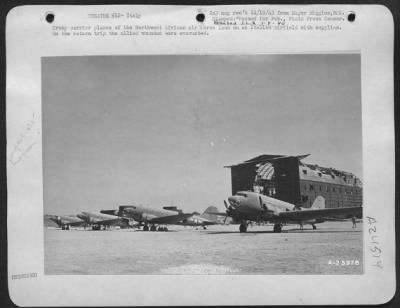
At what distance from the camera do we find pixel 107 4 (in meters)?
0.96

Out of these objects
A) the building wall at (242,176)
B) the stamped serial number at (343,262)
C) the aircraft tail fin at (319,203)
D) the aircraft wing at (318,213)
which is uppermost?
the building wall at (242,176)

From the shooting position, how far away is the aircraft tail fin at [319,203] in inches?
39.0

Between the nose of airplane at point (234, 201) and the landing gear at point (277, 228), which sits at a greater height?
the nose of airplane at point (234, 201)

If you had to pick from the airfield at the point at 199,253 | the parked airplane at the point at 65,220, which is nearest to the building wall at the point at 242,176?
the airfield at the point at 199,253

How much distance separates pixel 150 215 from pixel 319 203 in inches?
15.1

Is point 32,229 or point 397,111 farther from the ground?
point 397,111

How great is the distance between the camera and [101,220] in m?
0.99

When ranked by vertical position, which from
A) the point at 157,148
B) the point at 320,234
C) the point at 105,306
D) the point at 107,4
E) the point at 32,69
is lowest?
the point at 105,306

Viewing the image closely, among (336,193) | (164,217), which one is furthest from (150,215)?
(336,193)

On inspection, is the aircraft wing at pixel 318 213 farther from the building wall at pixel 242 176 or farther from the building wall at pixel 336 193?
the building wall at pixel 242 176

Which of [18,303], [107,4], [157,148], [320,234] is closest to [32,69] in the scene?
[107,4]

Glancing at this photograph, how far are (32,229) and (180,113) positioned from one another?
42 centimetres

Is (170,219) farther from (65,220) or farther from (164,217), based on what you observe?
(65,220)

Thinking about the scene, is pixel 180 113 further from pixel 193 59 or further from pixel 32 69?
pixel 32 69
